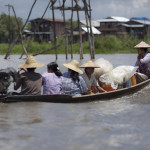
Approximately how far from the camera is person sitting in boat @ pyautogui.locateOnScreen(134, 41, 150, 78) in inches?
335

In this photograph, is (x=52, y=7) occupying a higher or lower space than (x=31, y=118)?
higher

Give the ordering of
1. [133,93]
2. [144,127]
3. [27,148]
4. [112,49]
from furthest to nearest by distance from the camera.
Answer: [112,49] < [133,93] < [144,127] < [27,148]

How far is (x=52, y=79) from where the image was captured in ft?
22.0

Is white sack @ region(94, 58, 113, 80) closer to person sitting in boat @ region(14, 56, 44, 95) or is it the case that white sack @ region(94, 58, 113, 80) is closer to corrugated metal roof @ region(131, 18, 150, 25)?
person sitting in boat @ region(14, 56, 44, 95)

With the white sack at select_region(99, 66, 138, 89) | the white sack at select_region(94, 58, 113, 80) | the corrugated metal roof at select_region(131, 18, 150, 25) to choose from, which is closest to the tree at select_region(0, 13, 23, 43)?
the corrugated metal roof at select_region(131, 18, 150, 25)

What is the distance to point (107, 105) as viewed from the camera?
22.9 ft

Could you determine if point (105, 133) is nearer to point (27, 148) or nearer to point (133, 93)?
point (27, 148)

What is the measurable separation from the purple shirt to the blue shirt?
91 mm

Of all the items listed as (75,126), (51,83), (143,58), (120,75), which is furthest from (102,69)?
(75,126)

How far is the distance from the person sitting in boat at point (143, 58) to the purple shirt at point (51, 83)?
2.46 metres

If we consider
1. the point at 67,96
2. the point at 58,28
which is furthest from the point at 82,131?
the point at 58,28

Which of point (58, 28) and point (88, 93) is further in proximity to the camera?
point (58, 28)

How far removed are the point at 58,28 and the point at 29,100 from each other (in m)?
53.3

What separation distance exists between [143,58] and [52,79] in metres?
2.70
